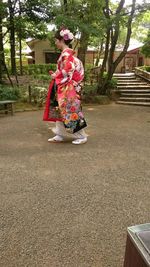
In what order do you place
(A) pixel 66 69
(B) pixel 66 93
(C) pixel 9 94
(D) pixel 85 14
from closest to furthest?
(A) pixel 66 69 → (B) pixel 66 93 → (C) pixel 9 94 → (D) pixel 85 14

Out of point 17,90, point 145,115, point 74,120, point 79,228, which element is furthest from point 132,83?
point 79,228

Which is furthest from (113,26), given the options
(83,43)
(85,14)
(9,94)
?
(9,94)

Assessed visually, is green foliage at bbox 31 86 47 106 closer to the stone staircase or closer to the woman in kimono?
the stone staircase

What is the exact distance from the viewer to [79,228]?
1.91 m

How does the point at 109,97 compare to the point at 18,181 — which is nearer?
the point at 18,181

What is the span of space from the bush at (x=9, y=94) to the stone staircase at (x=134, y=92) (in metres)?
3.50

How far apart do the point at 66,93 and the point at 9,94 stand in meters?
3.89

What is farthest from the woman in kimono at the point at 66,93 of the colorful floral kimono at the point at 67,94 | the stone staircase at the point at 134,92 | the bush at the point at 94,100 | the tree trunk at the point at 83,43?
the stone staircase at the point at 134,92

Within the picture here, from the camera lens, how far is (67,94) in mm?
3719

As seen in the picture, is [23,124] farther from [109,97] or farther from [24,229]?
[109,97]

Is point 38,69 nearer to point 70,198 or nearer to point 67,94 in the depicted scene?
point 67,94

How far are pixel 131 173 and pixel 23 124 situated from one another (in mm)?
3034

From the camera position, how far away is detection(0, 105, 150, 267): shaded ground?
1.69 meters

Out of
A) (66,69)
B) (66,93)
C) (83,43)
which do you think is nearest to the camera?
(66,69)
